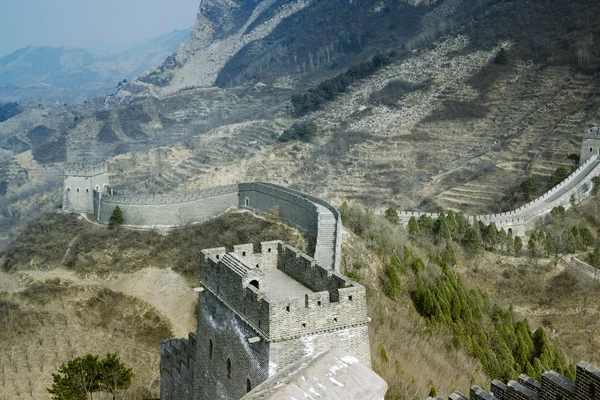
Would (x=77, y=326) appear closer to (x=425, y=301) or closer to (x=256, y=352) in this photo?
(x=425, y=301)

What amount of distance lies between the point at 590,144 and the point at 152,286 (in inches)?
1309

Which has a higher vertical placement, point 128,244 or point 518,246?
point 128,244

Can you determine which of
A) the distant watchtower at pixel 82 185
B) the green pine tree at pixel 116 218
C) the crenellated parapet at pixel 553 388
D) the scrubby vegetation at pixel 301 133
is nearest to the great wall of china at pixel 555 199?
the green pine tree at pixel 116 218

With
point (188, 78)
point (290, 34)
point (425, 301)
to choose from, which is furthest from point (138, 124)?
point (425, 301)

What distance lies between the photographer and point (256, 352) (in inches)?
531

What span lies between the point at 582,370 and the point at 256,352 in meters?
6.20

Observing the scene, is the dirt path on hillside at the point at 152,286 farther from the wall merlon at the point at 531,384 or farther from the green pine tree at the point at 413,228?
the wall merlon at the point at 531,384

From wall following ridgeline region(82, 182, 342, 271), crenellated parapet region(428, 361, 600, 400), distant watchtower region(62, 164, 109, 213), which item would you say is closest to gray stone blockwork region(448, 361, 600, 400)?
crenellated parapet region(428, 361, 600, 400)

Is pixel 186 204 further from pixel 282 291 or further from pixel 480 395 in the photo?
pixel 480 395

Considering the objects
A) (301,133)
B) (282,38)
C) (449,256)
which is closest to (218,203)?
(449,256)

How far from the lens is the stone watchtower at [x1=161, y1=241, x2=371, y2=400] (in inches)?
512

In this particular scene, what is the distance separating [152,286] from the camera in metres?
37.3

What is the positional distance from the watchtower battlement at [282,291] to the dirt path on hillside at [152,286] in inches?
721

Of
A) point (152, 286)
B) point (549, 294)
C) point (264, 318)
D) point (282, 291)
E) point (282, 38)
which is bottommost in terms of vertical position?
point (549, 294)
